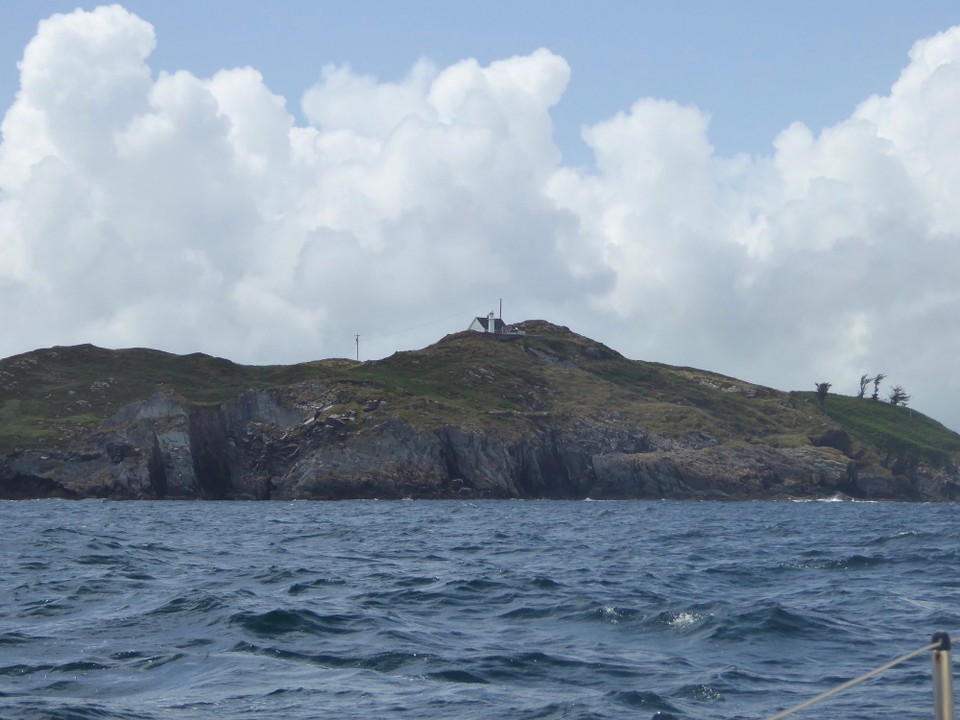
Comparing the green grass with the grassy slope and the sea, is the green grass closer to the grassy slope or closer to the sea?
the grassy slope

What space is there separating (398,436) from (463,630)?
106 metres

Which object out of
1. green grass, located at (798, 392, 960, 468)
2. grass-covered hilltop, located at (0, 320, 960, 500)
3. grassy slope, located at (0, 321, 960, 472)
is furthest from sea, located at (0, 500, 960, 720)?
green grass, located at (798, 392, 960, 468)

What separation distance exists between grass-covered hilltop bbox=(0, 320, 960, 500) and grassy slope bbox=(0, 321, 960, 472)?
0.40 meters

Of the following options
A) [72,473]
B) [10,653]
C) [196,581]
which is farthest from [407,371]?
[10,653]

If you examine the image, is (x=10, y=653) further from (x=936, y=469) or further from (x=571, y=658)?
(x=936, y=469)

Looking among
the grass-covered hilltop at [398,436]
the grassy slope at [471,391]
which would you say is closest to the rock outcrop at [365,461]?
the grass-covered hilltop at [398,436]

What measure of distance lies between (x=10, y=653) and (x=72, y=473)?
105448 millimetres

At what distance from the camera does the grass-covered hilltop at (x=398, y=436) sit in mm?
121812

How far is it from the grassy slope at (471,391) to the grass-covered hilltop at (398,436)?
1.31 ft

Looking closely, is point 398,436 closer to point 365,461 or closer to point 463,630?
point 365,461

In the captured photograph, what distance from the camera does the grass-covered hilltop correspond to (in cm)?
12181

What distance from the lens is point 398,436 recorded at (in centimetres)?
12825

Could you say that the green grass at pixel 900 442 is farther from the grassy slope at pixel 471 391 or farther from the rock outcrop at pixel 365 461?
the rock outcrop at pixel 365 461

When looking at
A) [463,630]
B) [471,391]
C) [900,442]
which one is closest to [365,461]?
Answer: [471,391]
